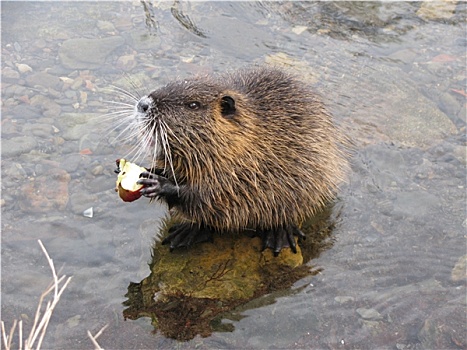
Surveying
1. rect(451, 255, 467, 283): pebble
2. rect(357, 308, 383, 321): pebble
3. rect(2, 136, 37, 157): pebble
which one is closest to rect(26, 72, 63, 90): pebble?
rect(2, 136, 37, 157): pebble

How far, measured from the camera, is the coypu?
334 centimetres

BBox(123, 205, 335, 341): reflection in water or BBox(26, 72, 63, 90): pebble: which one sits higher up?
BBox(26, 72, 63, 90): pebble

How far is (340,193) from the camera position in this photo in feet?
13.5

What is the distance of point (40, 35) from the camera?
5.50 metres

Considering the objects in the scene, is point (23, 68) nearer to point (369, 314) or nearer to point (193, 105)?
point (193, 105)

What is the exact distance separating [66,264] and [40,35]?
105 inches

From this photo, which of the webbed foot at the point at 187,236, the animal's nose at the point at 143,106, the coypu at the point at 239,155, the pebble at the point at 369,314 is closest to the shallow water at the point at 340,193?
Result: the pebble at the point at 369,314

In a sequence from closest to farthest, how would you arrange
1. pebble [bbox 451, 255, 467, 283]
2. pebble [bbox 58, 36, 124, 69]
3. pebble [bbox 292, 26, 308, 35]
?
pebble [bbox 451, 255, 467, 283], pebble [bbox 58, 36, 124, 69], pebble [bbox 292, 26, 308, 35]

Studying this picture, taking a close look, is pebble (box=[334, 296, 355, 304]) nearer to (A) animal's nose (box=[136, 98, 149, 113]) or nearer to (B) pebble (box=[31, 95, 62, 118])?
(A) animal's nose (box=[136, 98, 149, 113])

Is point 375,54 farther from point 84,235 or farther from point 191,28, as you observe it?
point 84,235

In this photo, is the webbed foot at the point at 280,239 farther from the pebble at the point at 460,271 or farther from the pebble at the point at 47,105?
the pebble at the point at 47,105

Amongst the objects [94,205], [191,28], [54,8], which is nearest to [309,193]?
[94,205]

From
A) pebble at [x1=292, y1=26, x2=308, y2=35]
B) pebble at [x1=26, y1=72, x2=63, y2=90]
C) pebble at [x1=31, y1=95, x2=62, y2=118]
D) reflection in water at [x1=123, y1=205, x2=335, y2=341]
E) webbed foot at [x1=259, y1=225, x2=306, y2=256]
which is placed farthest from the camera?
pebble at [x1=292, y1=26, x2=308, y2=35]

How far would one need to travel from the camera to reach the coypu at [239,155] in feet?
11.0
